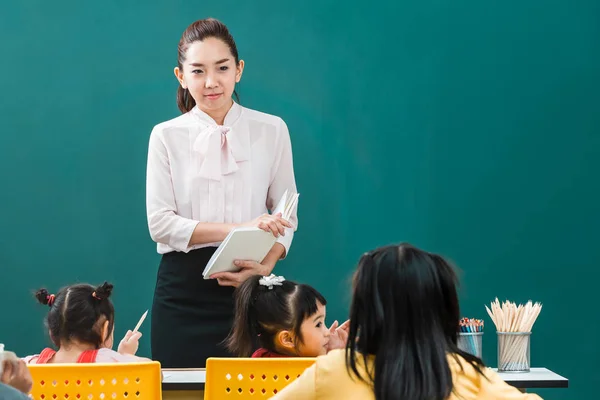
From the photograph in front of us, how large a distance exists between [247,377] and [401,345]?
517 mm

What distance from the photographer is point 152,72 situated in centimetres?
438

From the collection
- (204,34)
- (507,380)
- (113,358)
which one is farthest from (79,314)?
(507,380)

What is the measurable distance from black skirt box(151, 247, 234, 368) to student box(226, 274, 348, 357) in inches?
13.9

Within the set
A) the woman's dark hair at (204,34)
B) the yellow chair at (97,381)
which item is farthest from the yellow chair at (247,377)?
the woman's dark hair at (204,34)

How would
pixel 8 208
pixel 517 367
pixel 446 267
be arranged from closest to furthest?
1. pixel 446 267
2. pixel 517 367
3. pixel 8 208

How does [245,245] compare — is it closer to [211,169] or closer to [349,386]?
[211,169]

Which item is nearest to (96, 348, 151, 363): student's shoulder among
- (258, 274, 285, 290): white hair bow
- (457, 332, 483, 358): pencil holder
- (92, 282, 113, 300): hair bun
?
(92, 282, 113, 300): hair bun

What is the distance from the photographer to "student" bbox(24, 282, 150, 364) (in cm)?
283

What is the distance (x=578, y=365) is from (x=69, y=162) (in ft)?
8.46

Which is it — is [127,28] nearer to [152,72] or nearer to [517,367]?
[152,72]

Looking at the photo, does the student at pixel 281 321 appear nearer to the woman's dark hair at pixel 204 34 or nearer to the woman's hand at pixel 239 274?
the woman's hand at pixel 239 274

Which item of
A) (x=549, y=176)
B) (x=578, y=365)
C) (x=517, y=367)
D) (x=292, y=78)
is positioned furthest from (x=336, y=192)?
(x=517, y=367)

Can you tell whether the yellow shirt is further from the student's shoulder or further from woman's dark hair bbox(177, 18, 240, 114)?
woman's dark hair bbox(177, 18, 240, 114)

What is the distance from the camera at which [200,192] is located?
3.30 metres
